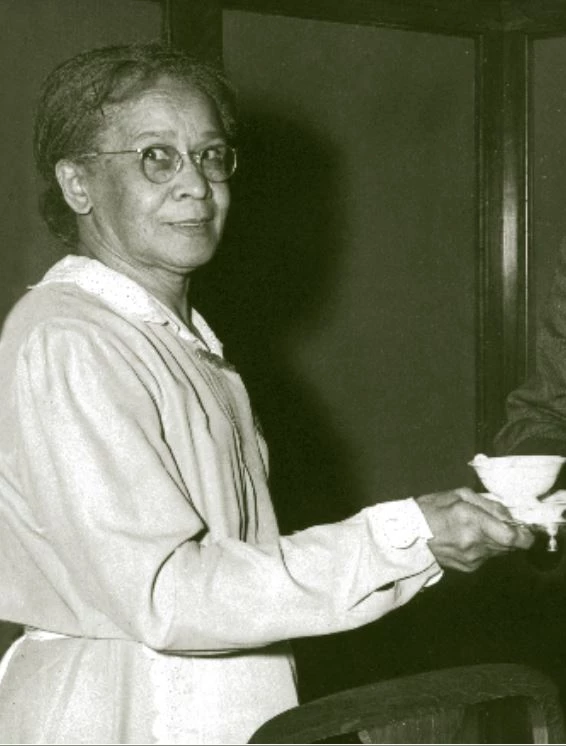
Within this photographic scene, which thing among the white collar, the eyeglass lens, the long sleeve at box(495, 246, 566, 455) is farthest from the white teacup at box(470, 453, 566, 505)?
the long sleeve at box(495, 246, 566, 455)

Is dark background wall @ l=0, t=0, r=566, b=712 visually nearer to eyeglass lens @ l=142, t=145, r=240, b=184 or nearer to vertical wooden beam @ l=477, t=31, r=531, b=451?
vertical wooden beam @ l=477, t=31, r=531, b=451

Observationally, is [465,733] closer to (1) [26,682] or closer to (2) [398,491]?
(1) [26,682]

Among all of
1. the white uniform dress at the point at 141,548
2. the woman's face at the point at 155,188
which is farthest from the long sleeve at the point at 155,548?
the woman's face at the point at 155,188

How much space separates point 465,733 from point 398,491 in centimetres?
263

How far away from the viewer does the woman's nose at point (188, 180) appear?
189 centimetres

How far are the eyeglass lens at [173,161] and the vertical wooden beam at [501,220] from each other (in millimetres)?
2304

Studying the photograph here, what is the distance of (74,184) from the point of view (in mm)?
1973

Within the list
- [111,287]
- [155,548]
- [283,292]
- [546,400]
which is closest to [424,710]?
[155,548]

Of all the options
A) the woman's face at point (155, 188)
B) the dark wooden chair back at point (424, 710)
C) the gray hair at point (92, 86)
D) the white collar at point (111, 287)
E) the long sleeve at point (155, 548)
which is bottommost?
the dark wooden chair back at point (424, 710)

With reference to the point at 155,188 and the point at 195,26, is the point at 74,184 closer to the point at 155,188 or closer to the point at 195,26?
the point at 155,188

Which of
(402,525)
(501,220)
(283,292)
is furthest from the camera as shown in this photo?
(501,220)

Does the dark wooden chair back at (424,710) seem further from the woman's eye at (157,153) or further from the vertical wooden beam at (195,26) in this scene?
the vertical wooden beam at (195,26)

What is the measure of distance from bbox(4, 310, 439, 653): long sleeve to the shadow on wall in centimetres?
214

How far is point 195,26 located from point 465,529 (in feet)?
7.87
